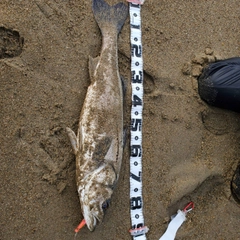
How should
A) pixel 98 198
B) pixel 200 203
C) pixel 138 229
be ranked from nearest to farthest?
pixel 98 198, pixel 138 229, pixel 200 203

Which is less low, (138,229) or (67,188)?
(67,188)

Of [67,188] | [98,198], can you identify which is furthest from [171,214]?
[67,188]

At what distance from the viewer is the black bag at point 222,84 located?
12.3ft

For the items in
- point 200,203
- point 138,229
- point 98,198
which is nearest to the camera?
point 98,198

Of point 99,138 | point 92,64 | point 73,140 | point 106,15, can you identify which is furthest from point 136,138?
point 106,15

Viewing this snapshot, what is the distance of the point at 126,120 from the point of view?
12.3ft

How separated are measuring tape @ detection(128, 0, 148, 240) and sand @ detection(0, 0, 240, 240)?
0.23 feet

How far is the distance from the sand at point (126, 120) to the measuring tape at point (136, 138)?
2.7 inches

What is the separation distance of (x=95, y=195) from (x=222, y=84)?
1.94 metres

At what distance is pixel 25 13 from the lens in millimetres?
3492

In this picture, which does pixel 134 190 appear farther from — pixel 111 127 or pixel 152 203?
pixel 111 127

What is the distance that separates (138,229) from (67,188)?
3.19ft

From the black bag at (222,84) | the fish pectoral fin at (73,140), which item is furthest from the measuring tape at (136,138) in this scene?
the black bag at (222,84)

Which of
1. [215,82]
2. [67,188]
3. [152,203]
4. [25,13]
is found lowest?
[152,203]
